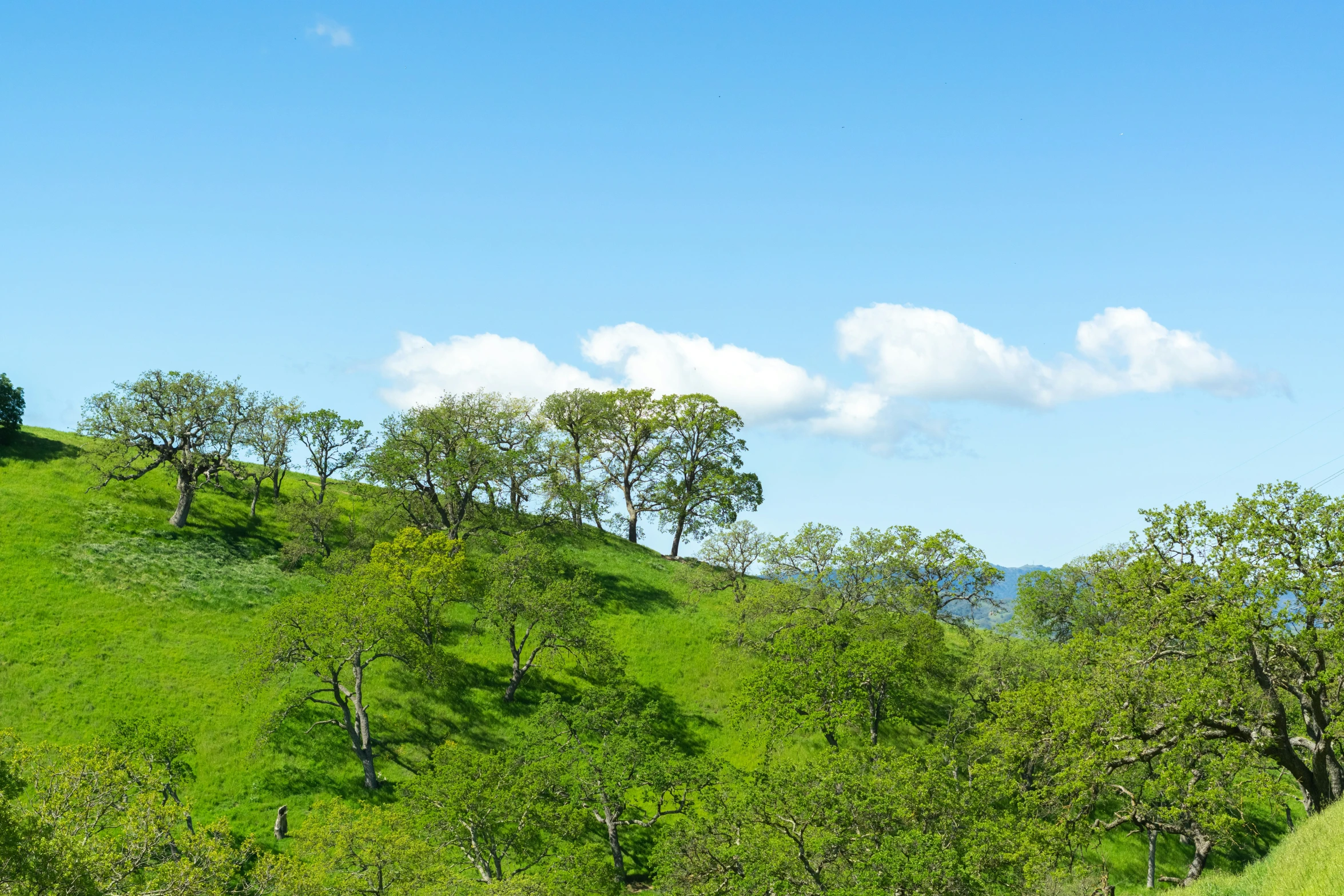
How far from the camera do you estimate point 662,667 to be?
2872 inches

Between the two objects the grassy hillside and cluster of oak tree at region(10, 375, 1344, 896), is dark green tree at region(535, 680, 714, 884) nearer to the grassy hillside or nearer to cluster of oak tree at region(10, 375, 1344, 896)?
cluster of oak tree at region(10, 375, 1344, 896)

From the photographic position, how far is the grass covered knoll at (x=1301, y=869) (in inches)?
680

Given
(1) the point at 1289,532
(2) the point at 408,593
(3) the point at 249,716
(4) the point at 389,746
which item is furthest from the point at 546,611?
(1) the point at 1289,532

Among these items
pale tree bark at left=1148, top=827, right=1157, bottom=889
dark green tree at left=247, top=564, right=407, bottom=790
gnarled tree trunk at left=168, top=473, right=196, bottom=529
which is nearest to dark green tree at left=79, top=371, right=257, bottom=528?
gnarled tree trunk at left=168, top=473, right=196, bottom=529

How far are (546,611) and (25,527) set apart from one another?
44.3m

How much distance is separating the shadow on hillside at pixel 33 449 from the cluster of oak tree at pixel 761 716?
738 centimetres

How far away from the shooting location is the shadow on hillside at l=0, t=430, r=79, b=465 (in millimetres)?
80750

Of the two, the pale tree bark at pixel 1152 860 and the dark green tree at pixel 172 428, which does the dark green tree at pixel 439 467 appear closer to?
the dark green tree at pixel 172 428

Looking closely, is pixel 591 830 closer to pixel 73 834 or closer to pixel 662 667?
pixel 662 667

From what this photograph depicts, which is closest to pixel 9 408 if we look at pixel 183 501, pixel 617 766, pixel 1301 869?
pixel 183 501

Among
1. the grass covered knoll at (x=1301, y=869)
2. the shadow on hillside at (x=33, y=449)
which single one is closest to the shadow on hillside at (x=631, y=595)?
the shadow on hillside at (x=33, y=449)

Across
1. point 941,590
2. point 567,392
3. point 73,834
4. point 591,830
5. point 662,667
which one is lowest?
point 591,830

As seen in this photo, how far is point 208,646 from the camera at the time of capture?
2450 inches

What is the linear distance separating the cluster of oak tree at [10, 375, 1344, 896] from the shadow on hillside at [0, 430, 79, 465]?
7.38 metres
